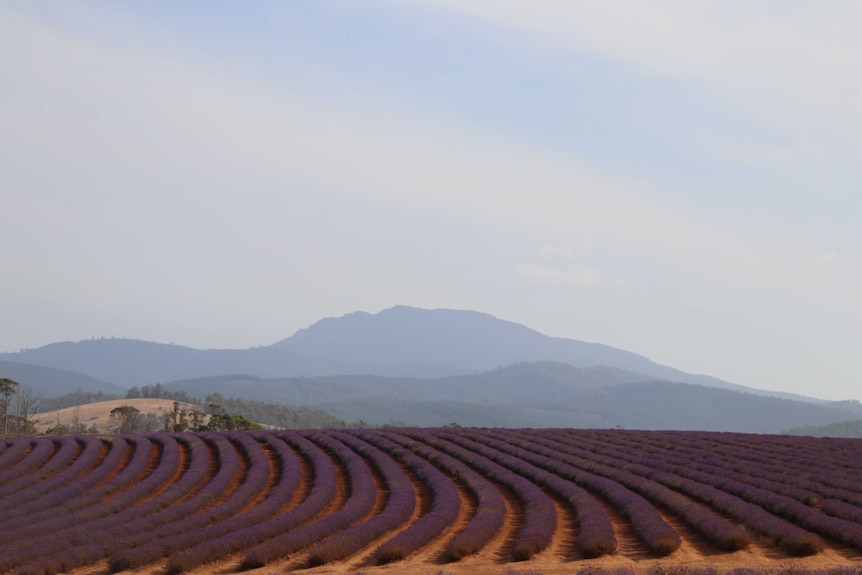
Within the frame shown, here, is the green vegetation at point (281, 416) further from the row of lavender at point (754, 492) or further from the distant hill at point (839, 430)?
the row of lavender at point (754, 492)

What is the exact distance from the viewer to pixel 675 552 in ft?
41.3

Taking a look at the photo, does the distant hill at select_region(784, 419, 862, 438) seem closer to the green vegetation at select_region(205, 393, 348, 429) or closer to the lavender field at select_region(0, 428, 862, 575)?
the green vegetation at select_region(205, 393, 348, 429)

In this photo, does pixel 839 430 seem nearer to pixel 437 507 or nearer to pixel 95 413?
pixel 95 413

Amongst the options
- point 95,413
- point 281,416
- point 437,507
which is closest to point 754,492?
point 437,507

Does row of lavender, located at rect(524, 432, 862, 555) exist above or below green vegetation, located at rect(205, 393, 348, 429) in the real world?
below

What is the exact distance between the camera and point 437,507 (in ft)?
52.4

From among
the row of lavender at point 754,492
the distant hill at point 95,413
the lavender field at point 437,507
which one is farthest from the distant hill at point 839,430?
the row of lavender at point 754,492

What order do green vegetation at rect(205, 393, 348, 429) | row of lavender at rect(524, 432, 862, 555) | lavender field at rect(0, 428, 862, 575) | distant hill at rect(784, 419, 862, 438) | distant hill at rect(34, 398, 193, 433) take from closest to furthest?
1. lavender field at rect(0, 428, 862, 575)
2. row of lavender at rect(524, 432, 862, 555)
3. distant hill at rect(34, 398, 193, 433)
4. green vegetation at rect(205, 393, 348, 429)
5. distant hill at rect(784, 419, 862, 438)

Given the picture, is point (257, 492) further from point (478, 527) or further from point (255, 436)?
point (255, 436)

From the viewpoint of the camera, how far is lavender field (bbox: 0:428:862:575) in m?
12.5

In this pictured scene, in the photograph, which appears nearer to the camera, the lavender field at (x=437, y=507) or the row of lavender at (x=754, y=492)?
the lavender field at (x=437, y=507)

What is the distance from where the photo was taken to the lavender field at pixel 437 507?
12484 millimetres

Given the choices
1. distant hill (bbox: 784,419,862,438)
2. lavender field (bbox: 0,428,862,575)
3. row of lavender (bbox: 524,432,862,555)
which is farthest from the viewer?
distant hill (bbox: 784,419,862,438)

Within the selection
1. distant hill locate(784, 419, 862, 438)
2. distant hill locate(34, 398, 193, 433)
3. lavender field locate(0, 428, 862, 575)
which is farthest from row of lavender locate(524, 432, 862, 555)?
distant hill locate(784, 419, 862, 438)
